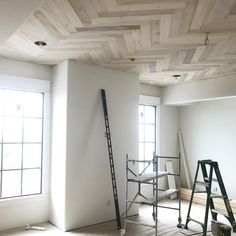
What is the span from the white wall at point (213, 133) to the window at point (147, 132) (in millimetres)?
827

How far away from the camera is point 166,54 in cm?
374

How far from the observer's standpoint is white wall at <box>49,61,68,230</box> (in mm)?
4105

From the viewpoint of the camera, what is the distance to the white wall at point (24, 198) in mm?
4012

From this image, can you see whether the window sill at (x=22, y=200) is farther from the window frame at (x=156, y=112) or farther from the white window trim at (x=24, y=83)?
the window frame at (x=156, y=112)

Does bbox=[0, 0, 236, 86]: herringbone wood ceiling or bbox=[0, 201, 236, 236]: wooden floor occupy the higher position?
bbox=[0, 0, 236, 86]: herringbone wood ceiling

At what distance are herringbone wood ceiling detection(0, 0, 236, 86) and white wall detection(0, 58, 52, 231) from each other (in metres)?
0.24

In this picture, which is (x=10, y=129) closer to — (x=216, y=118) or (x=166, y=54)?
(x=166, y=54)

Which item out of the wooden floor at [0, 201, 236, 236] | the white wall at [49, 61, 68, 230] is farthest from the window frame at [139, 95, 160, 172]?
the white wall at [49, 61, 68, 230]

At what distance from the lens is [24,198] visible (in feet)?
13.6

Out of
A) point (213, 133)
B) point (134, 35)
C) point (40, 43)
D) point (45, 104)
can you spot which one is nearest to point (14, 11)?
point (40, 43)

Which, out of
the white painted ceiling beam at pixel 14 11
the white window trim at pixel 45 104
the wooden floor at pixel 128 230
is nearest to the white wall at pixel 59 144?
the white window trim at pixel 45 104

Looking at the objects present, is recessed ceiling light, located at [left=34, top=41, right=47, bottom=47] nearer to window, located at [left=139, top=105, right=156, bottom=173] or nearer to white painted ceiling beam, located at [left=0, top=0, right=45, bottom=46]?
white painted ceiling beam, located at [left=0, top=0, right=45, bottom=46]

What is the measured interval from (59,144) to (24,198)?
3.24 ft

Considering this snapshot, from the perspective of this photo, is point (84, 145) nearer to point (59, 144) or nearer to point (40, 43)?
point (59, 144)
